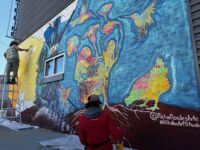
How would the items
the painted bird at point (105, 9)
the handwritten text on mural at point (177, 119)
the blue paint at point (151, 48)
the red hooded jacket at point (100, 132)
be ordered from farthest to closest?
the painted bird at point (105, 9)
the blue paint at point (151, 48)
the handwritten text on mural at point (177, 119)
the red hooded jacket at point (100, 132)

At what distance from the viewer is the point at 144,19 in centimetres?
514

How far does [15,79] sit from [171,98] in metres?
9.29

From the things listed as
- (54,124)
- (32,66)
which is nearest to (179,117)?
(54,124)

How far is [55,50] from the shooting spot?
28.5 ft

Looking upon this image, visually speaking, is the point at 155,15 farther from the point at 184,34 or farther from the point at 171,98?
the point at 171,98

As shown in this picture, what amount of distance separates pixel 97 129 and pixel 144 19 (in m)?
2.99

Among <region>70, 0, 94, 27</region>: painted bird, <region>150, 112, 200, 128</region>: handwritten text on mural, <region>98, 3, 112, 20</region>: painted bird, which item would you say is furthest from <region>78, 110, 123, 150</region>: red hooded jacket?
<region>70, 0, 94, 27</region>: painted bird

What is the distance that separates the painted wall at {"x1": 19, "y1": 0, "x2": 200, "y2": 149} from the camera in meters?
4.29

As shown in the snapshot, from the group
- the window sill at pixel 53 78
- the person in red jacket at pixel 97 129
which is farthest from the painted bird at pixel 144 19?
the window sill at pixel 53 78

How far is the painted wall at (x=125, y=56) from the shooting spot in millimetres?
4285

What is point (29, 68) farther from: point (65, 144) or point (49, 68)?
point (65, 144)

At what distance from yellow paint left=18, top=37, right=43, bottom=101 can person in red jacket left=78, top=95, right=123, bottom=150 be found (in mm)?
6997

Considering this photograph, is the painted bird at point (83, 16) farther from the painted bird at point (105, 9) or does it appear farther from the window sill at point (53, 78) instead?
the window sill at point (53, 78)

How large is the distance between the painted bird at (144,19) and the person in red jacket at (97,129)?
2491 mm
